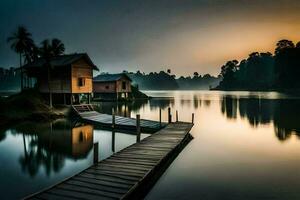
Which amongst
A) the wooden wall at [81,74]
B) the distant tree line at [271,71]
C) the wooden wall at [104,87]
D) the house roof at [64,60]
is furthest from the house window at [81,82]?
the distant tree line at [271,71]

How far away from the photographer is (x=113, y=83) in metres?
68.2

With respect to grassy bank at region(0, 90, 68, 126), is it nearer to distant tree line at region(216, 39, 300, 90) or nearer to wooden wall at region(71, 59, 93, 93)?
wooden wall at region(71, 59, 93, 93)

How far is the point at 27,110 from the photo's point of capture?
119 ft

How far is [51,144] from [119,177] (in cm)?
1261

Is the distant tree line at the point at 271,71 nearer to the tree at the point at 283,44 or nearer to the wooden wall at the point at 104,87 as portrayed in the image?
the tree at the point at 283,44

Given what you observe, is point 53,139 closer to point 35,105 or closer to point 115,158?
point 115,158

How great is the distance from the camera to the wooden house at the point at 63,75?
39.6m

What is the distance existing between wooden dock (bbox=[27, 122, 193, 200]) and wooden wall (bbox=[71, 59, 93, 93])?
25.6 m

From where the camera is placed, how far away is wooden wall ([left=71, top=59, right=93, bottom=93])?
3978cm

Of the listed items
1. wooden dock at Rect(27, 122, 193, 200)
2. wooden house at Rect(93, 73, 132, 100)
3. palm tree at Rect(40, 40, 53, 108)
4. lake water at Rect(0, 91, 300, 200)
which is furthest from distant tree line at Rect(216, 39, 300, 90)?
wooden dock at Rect(27, 122, 193, 200)

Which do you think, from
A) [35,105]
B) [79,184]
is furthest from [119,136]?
[35,105]

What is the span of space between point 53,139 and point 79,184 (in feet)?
47.6

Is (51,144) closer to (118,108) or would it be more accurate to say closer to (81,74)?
(81,74)

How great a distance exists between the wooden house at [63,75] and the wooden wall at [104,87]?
2448 cm
